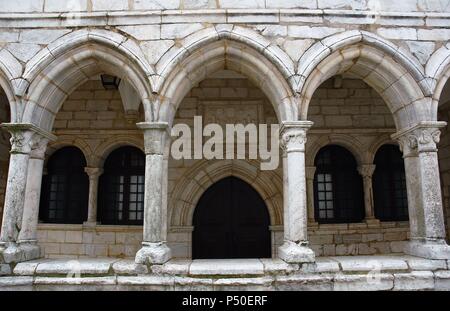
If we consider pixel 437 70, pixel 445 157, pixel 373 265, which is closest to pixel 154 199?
pixel 373 265

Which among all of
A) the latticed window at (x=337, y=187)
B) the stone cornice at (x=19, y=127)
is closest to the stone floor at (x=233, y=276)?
the stone cornice at (x=19, y=127)

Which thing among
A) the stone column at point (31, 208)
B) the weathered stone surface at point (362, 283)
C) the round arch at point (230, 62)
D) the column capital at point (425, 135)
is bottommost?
the weathered stone surface at point (362, 283)

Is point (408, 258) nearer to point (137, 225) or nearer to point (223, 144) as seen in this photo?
point (223, 144)

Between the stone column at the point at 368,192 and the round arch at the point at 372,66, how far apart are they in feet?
5.91

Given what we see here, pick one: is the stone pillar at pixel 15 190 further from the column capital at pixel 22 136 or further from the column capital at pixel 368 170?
the column capital at pixel 368 170

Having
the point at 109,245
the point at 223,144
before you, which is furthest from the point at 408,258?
the point at 109,245

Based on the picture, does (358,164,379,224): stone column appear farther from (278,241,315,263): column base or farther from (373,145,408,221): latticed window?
(278,241,315,263): column base

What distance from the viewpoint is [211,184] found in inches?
227

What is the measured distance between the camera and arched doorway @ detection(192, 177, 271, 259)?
5.66 m

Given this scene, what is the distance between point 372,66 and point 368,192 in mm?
2496

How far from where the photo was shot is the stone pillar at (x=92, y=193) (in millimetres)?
5777

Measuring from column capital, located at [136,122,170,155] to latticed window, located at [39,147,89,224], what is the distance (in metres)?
2.91

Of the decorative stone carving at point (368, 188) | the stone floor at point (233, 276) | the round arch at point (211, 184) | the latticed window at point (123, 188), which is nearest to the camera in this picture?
the stone floor at point (233, 276)

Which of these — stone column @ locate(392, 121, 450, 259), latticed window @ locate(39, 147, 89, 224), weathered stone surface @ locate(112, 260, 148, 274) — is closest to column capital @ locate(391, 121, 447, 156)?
stone column @ locate(392, 121, 450, 259)
